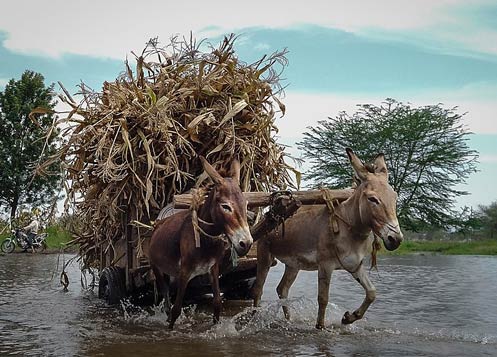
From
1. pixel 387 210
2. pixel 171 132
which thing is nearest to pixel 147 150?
pixel 171 132

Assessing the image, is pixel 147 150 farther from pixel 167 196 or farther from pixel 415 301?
pixel 415 301

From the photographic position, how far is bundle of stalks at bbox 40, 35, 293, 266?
8.12 meters

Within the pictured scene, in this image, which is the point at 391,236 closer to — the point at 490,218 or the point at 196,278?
the point at 196,278

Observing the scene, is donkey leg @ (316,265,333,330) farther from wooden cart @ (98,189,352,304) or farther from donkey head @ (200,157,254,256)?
donkey head @ (200,157,254,256)

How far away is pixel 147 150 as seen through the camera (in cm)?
795

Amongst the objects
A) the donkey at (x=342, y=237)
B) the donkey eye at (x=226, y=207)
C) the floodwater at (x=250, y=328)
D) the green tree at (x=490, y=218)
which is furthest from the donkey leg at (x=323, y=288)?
the green tree at (x=490, y=218)

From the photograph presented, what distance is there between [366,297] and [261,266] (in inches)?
59.7

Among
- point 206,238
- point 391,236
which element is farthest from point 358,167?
point 206,238

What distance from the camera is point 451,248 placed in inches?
1363

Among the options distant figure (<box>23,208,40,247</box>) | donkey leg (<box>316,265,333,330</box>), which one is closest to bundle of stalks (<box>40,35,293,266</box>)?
donkey leg (<box>316,265,333,330</box>)

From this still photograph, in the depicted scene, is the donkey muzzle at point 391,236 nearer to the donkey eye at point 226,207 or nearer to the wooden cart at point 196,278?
the wooden cart at point 196,278

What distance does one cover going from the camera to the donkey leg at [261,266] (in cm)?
794

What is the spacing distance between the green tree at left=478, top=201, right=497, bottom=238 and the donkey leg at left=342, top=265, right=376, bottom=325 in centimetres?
3562

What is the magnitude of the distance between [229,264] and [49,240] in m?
24.6
